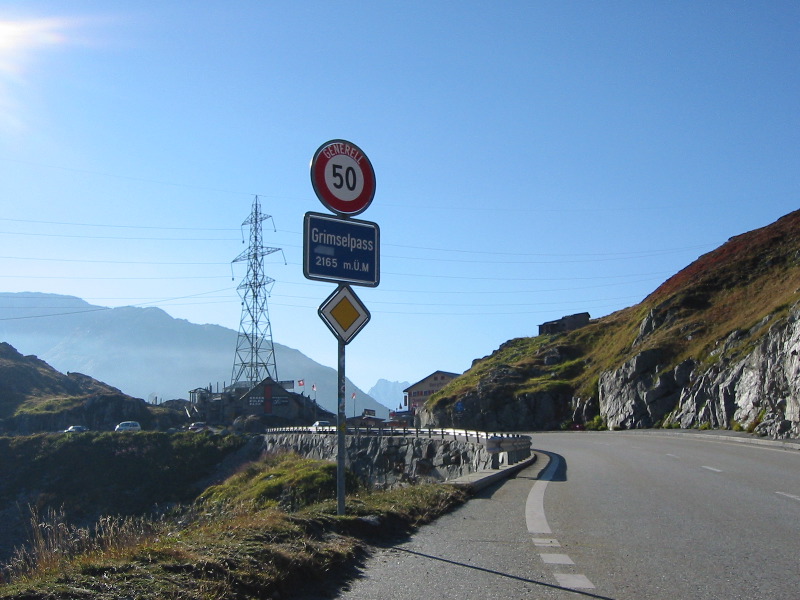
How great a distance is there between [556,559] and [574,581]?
84 centimetres

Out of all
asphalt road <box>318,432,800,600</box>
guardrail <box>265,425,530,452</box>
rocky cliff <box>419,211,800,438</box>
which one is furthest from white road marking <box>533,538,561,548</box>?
rocky cliff <box>419,211,800,438</box>

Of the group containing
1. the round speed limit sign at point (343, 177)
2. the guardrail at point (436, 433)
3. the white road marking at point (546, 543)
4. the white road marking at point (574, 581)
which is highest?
the round speed limit sign at point (343, 177)

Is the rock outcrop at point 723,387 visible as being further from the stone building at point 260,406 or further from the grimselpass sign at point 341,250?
the stone building at point 260,406

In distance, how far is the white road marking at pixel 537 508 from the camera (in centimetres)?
819

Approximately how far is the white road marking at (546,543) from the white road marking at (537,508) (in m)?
0.53

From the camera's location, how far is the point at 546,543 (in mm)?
7160

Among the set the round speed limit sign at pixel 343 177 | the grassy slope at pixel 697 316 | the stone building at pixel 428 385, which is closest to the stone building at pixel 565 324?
the stone building at pixel 428 385

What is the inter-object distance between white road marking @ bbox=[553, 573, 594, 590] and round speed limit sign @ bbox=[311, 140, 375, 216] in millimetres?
4534

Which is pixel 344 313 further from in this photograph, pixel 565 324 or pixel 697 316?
pixel 565 324

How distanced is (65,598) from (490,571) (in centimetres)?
322

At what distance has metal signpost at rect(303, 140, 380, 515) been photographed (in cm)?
786

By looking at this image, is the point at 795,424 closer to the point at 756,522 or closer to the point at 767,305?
the point at 767,305

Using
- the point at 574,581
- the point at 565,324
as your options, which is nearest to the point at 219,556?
the point at 574,581

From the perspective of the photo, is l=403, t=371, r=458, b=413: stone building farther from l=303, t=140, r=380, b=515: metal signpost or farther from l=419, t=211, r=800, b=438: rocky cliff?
l=303, t=140, r=380, b=515: metal signpost
